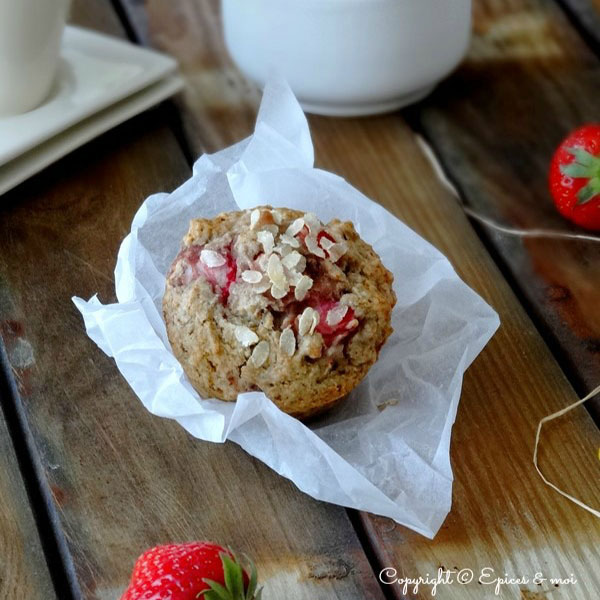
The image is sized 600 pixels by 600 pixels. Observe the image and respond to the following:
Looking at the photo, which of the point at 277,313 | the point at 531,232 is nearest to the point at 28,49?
the point at 277,313

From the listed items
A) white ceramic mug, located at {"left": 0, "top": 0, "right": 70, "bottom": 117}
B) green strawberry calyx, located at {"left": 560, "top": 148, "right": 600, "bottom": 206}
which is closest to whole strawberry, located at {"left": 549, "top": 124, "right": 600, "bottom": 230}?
green strawberry calyx, located at {"left": 560, "top": 148, "right": 600, "bottom": 206}

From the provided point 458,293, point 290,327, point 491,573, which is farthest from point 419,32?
point 491,573

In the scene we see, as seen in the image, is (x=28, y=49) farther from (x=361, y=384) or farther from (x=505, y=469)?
(x=505, y=469)

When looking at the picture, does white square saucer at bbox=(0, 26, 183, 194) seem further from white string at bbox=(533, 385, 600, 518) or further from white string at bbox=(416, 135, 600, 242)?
white string at bbox=(533, 385, 600, 518)

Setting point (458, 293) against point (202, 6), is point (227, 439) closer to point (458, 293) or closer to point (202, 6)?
point (458, 293)

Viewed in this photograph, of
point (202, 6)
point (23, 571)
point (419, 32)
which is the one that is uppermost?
point (419, 32)

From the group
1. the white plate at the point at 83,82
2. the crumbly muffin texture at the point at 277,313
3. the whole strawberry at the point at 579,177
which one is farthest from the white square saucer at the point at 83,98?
the whole strawberry at the point at 579,177
